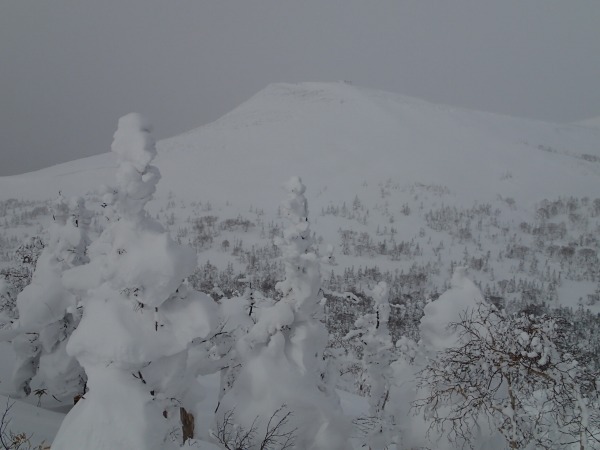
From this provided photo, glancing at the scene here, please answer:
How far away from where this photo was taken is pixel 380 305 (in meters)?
14.4

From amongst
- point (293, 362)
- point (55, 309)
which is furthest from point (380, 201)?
point (293, 362)

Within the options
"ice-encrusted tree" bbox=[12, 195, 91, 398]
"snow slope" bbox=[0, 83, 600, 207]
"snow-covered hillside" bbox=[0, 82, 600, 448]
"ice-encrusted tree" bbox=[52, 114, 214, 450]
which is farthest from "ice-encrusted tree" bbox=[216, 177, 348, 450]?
"snow slope" bbox=[0, 83, 600, 207]

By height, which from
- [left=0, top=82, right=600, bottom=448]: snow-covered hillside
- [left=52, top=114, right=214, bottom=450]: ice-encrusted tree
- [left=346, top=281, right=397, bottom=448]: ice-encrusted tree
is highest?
[left=52, top=114, right=214, bottom=450]: ice-encrusted tree

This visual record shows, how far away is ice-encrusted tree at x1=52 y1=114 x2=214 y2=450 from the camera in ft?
24.5

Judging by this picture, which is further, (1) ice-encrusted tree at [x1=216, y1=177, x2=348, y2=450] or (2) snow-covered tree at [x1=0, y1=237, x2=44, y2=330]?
(2) snow-covered tree at [x1=0, y1=237, x2=44, y2=330]

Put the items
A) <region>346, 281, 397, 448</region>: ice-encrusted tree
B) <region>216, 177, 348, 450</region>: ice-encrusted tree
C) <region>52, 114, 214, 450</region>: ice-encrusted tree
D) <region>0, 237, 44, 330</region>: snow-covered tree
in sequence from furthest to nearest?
<region>0, 237, 44, 330</region>: snow-covered tree, <region>346, 281, 397, 448</region>: ice-encrusted tree, <region>216, 177, 348, 450</region>: ice-encrusted tree, <region>52, 114, 214, 450</region>: ice-encrusted tree

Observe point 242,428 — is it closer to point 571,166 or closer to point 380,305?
point 380,305

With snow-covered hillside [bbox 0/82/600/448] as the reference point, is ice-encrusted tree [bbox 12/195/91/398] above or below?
above

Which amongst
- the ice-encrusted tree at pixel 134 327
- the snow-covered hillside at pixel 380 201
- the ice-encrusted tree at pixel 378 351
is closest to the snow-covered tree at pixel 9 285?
the snow-covered hillside at pixel 380 201

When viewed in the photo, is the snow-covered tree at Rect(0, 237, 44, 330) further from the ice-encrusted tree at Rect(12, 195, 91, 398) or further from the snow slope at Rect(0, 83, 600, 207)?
the snow slope at Rect(0, 83, 600, 207)

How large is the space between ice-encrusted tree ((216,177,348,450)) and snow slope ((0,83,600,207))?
81073 mm

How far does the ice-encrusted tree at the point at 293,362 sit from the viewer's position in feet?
36.4

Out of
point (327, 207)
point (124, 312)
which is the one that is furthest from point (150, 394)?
point (327, 207)

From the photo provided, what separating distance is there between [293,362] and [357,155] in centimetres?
10065
